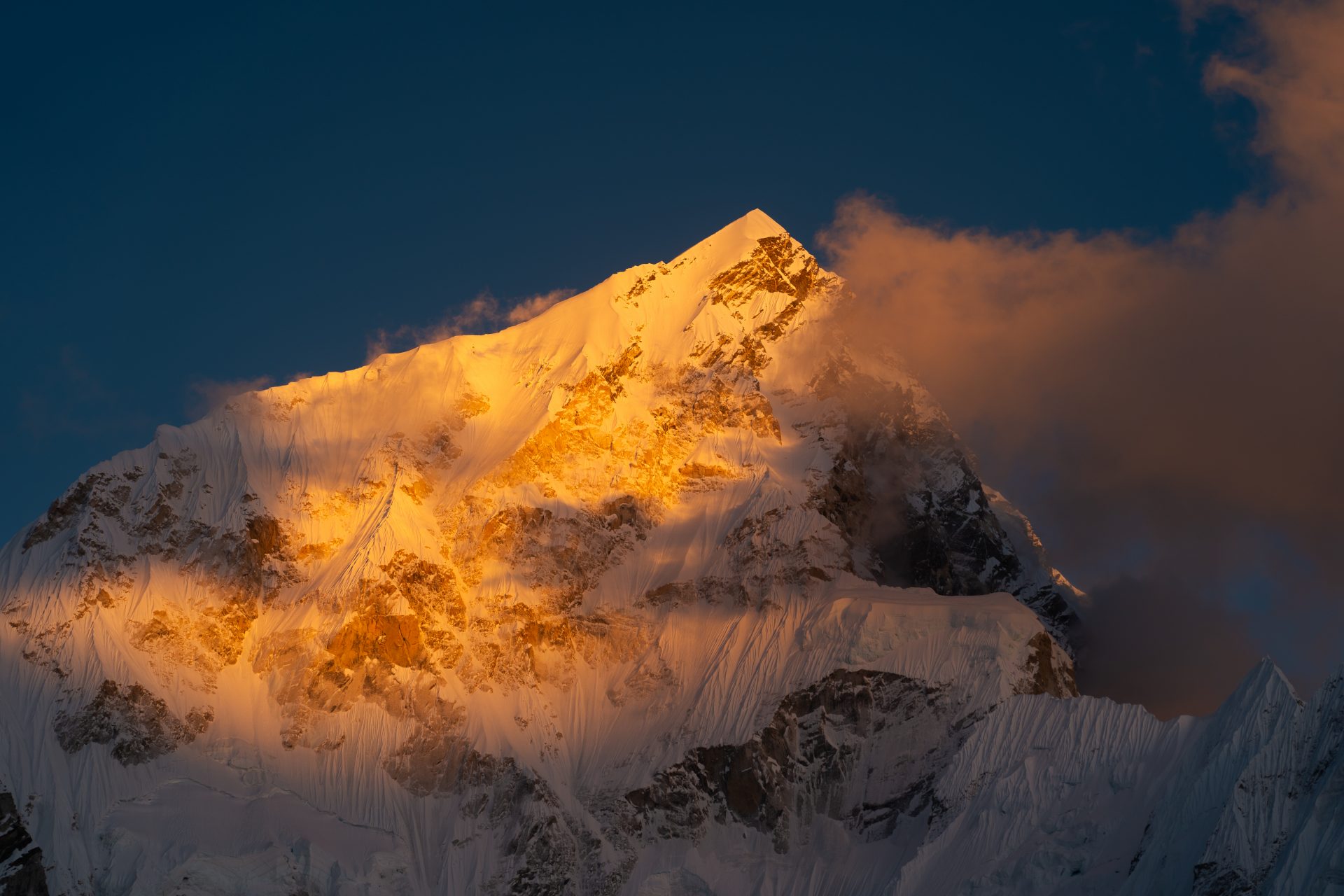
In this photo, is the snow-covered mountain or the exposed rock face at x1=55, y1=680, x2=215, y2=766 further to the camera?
the exposed rock face at x1=55, y1=680, x2=215, y2=766

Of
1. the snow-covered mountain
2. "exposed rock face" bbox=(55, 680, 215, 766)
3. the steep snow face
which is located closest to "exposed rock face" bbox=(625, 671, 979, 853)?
the snow-covered mountain

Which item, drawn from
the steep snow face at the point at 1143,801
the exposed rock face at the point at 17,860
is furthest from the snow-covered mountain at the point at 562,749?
the steep snow face at the point at 1143,801

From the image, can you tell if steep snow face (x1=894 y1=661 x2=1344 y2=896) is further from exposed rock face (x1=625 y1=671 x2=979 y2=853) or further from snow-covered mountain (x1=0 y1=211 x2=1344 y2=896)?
exposed rock face (x1=625 y1=671 x2=979 y2=853)

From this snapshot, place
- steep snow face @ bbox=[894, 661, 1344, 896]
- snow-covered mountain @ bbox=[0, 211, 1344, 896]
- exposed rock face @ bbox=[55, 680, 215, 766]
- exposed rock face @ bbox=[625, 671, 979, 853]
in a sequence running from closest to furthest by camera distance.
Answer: steep snow face @ bbox=[894, 661, 1344, 896] < snow-covered mountain @ bbox=[0, 211, 1344, 896] < exposed rock face @ bbox=[625, 671, 979, 853] < exposed rock face @ bbox=[55, 680, 215, 766]

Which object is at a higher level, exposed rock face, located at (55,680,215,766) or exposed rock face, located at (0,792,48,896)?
exposed rock face, located at (55,680,215,766)

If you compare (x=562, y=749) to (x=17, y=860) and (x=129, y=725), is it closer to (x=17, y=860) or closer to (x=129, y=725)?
(x=129, y=725)

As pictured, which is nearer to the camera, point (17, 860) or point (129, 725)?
point (17, 860)

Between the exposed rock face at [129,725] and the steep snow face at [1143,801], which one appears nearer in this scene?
the steep snow face at [1143,801]

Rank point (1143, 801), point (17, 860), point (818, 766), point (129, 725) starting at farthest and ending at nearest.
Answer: point (129, 725), point (818, 766), point (17, 860), point (1143, 801)

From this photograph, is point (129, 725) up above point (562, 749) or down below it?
below

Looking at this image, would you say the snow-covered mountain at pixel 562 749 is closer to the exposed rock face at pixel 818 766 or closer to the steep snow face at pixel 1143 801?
the exposed rock face at pixel 818 766

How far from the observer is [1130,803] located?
163 meters

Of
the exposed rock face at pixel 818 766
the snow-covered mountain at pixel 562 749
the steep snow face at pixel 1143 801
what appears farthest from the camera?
the exposed rock face at pixel 818 766

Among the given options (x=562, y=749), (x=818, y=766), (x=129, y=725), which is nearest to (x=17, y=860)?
(x=129, y=725)
